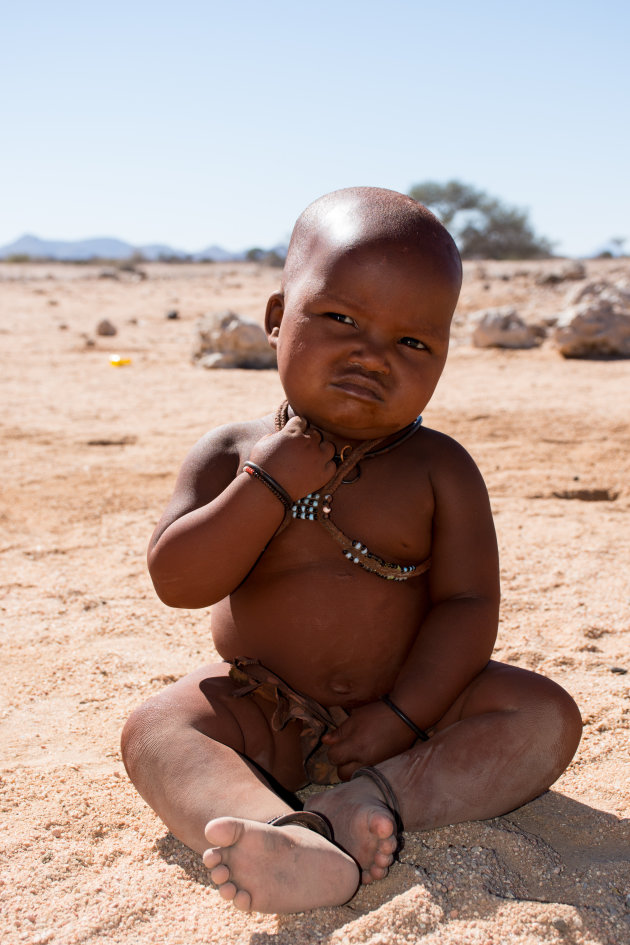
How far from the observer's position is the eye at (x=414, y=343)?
77.3 inches

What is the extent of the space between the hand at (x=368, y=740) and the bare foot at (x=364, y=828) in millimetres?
175

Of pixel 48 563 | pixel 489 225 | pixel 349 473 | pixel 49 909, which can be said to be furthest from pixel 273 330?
pixel 489 225

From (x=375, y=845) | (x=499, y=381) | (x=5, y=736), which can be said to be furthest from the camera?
(x=499, y=381)

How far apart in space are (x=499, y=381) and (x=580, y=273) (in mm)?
9905

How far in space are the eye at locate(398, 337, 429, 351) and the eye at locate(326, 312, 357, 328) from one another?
4.4 inches

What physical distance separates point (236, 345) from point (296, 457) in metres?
6.82

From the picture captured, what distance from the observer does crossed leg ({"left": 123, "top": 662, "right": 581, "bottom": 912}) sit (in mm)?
1613

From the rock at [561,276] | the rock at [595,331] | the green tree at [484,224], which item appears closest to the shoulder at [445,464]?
the rock at [595,331]

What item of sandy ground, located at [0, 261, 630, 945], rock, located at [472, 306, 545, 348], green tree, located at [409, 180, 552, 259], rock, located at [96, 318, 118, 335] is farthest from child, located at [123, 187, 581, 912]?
green tree, located at [409, 180, 552, 259]

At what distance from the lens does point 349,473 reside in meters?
2.12

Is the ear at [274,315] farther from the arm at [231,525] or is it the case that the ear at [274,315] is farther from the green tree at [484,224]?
the green tree at [484,224]

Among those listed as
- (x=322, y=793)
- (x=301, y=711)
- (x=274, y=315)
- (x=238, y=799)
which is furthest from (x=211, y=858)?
(x=274, y=315)

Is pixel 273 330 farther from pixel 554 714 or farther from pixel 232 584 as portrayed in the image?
pixel 554 714

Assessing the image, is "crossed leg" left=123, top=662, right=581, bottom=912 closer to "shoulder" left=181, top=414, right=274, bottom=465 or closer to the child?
the child
